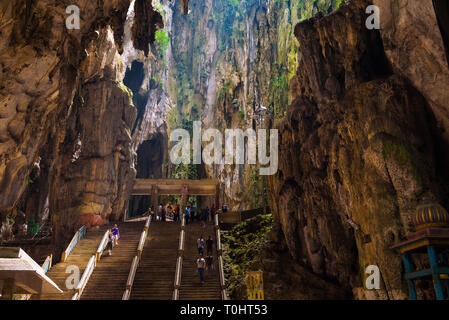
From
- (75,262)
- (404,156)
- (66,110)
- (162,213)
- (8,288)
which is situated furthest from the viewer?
(162,213)

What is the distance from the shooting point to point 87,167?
79.0 ft

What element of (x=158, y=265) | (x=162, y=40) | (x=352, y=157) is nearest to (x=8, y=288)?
(x=158, y=265)

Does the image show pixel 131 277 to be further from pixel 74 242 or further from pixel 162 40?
pixel 162 40

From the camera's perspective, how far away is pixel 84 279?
51.4ft

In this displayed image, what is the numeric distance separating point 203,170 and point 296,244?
23193 millimetres

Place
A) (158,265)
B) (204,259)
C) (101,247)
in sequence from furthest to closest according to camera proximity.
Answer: (101,247) < (158,265) < (204,259)

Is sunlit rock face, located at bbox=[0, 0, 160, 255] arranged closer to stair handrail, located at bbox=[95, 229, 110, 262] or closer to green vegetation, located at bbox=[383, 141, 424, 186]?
stair handrail, located at bbox=[95, 229, 110, 262]

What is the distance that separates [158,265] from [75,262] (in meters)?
3.86

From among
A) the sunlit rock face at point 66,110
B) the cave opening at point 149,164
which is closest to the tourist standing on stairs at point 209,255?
the sunlit rock face at point 66,110

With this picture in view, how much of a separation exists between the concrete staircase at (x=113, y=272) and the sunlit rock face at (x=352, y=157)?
7.29m

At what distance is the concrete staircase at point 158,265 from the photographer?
1527cm

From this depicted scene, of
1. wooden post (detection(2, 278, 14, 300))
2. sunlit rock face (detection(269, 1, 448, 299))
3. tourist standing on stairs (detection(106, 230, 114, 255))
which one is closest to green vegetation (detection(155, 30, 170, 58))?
sunlit rock face (detection(269, 1, 448, 299))

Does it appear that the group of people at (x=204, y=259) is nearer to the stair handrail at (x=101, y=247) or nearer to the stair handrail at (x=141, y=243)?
the stair handrail at (x=141, y=243)

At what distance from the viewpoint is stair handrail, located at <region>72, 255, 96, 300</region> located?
48.4 ft
